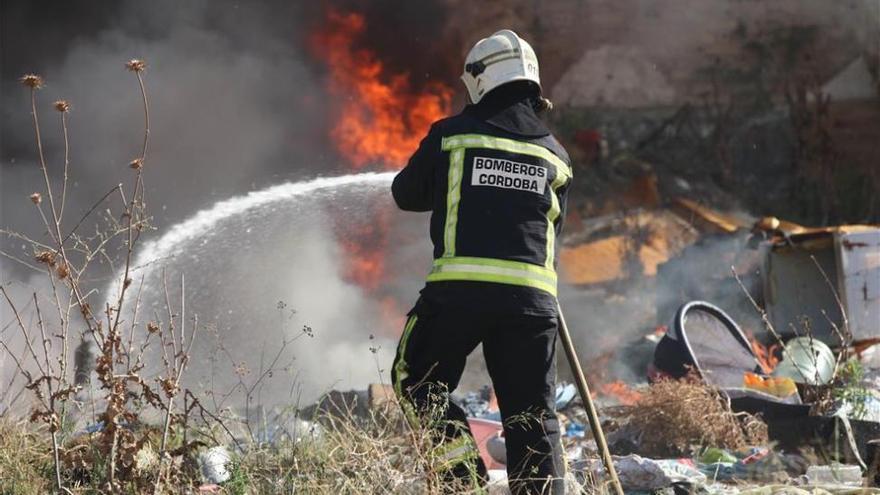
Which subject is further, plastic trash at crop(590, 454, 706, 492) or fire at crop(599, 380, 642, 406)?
fire at crop(599, 380, 642, 406)

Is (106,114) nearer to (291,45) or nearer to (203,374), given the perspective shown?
(291,45)

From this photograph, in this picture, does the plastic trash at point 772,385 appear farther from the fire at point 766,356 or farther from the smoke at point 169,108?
the smoke at point 169,108

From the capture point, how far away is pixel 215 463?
4.93 meters

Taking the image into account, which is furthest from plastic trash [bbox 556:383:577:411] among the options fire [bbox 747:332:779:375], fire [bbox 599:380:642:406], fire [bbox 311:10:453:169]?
fire [bbox 311:10:453:169]

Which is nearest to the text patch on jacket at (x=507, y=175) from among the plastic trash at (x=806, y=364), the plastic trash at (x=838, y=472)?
the plastic trash at (x=838, y=472)

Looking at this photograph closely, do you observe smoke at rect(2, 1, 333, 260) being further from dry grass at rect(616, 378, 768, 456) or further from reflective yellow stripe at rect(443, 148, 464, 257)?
reflective yellow stripe at rect(443, 148, 464, 257)

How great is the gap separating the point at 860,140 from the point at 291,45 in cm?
677

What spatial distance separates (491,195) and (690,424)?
7.38 ft

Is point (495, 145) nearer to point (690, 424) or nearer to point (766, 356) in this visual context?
point (690, 424)

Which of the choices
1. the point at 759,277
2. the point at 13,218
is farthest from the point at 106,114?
the point at 759,277

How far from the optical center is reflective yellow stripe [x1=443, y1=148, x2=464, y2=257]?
434cm

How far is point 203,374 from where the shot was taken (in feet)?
24.4

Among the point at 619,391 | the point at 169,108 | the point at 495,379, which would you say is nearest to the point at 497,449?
the point at 495,379

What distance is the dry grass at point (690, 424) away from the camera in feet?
19.4
